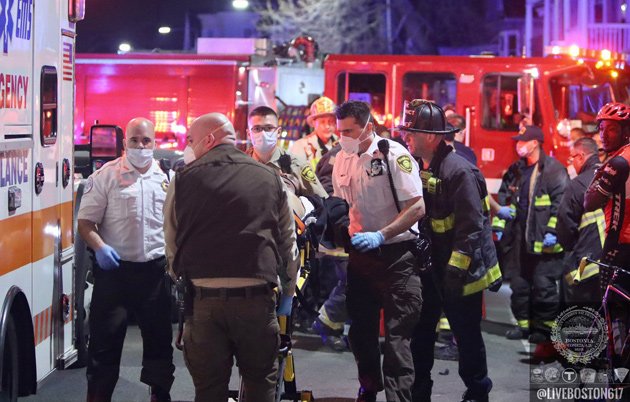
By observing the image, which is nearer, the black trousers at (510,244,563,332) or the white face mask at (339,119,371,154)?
the white face mask at (339,119,371,154)

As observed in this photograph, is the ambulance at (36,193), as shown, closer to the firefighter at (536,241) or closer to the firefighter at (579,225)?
the firefighter at (579,225)

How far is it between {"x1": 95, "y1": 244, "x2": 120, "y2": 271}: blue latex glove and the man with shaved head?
3.83 feet

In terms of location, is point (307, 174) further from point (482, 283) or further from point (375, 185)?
point (482, 283)

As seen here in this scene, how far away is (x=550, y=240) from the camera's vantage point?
942 centimetres

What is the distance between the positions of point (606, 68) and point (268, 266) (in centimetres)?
980

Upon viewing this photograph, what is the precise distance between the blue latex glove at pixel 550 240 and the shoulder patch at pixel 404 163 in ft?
11.7

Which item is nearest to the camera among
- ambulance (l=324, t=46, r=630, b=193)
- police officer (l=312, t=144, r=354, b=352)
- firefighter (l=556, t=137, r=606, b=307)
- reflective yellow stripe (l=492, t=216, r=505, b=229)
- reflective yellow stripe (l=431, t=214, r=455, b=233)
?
reflective yellow stripe (l=431, t=214, r=455, b=233)

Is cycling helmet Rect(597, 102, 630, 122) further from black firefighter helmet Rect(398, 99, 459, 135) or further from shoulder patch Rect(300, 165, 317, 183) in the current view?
shoulder patch Rect(300, 165, 317, 183)

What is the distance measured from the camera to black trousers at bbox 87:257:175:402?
246 inches

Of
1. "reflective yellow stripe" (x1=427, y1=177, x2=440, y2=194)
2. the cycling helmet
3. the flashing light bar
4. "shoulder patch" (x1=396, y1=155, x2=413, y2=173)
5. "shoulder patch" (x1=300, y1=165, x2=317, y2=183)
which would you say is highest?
the flashing light bar

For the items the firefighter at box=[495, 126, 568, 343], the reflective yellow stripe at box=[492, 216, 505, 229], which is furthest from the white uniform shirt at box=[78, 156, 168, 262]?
the reflective yellow stripe at box=[492, 216, 505, 229]

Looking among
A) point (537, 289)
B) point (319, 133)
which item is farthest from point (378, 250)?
point (319, 133)

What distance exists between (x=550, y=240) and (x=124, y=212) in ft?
15.0

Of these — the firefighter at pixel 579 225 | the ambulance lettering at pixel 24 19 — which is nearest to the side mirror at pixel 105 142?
the ambulance lettering at pixel 24 19
